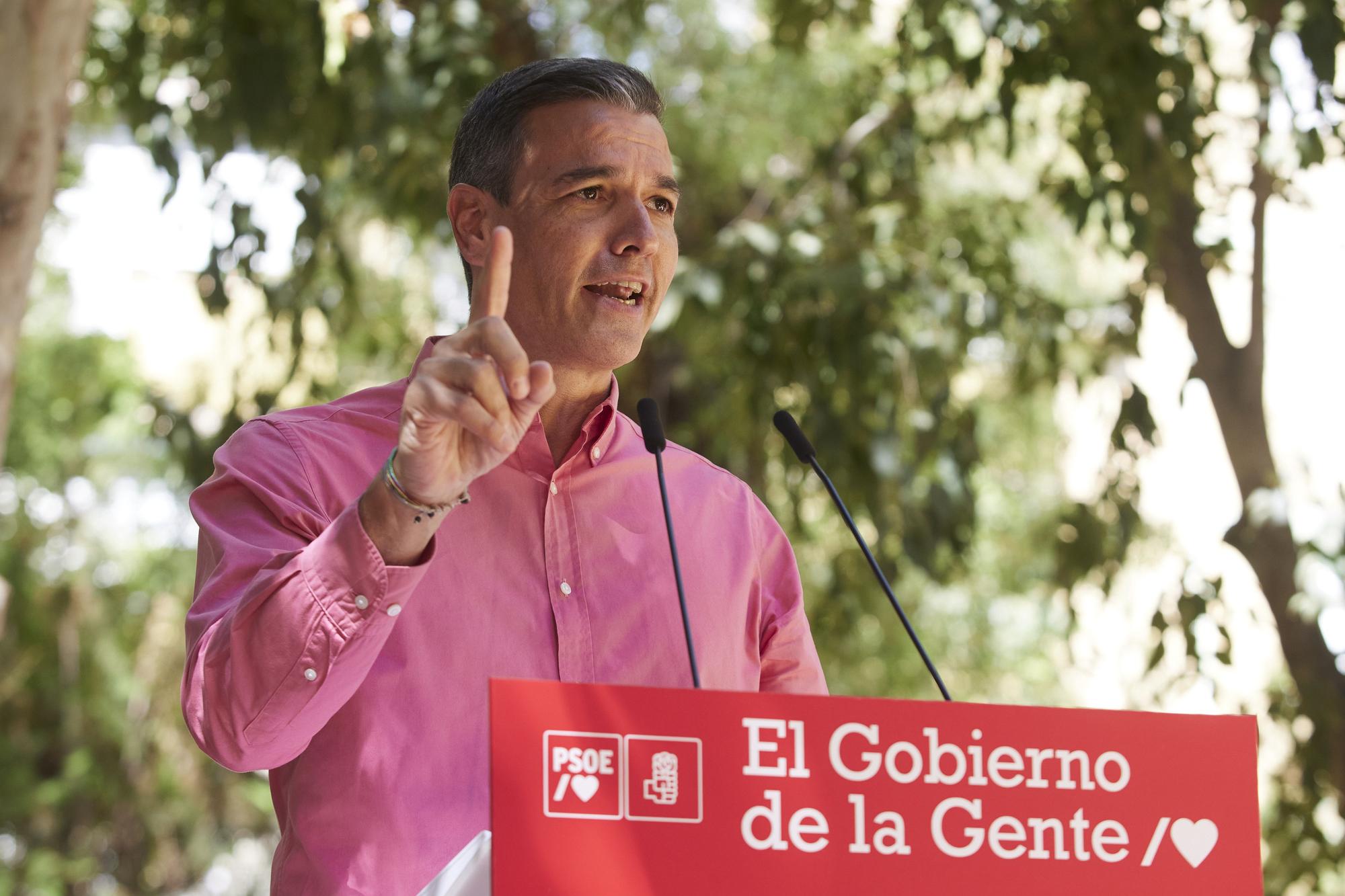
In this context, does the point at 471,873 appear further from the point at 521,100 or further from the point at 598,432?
the point at 521,100

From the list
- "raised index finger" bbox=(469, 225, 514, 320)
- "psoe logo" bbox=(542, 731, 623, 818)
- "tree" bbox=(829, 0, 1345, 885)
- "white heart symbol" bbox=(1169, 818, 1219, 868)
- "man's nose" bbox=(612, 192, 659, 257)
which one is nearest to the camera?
"psoe logo" bbox=(542, 731, 623, 818)

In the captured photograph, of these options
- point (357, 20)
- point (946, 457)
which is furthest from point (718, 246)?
point (357, 20)

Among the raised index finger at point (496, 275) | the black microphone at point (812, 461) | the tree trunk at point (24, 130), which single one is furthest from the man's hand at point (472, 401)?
the tree trunk at point (24, 130)

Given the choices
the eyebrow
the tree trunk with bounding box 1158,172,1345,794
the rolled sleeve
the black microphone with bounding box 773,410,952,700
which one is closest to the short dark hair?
the eyebrow

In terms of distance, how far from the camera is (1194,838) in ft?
4.50

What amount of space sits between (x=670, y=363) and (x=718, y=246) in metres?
2.61

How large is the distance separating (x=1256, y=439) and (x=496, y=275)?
391 cm

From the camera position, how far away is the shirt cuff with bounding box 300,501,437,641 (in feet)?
4.93

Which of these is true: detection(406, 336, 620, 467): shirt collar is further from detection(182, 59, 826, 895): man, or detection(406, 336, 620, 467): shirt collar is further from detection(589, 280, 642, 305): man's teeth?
detection(589, 280, 642, 305): man's teeth

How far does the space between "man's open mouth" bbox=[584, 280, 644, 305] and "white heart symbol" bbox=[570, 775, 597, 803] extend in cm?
98

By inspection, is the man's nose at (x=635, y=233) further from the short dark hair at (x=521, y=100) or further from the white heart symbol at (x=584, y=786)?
the white heart symbol at (x=584, y=786)

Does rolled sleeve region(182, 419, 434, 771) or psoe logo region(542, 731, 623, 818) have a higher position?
rolled sleeve region(182, 419, 434, 771)

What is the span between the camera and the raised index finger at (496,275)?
1.48 metres

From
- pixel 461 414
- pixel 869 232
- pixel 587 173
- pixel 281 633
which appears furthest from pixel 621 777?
pixel 869 232
